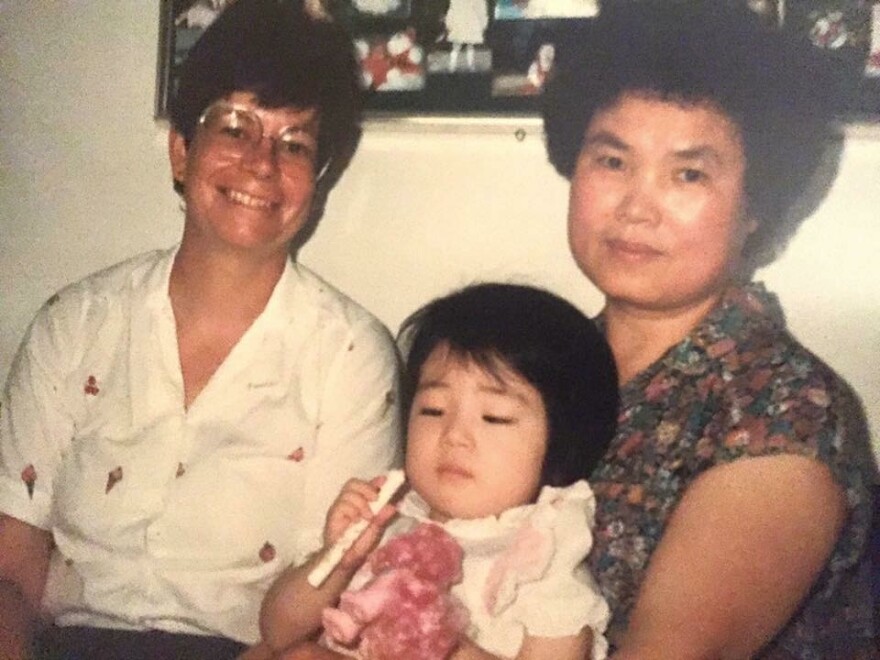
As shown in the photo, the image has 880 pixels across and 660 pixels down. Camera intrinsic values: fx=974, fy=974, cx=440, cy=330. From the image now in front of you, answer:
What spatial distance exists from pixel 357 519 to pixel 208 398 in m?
0.23

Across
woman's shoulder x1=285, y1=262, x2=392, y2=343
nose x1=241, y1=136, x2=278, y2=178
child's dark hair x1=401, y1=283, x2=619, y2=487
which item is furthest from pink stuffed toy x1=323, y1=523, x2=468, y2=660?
nose x1=241, y1=136, x2=278, y2=178

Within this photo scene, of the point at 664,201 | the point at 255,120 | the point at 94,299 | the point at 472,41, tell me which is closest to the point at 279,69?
the point at 255,120

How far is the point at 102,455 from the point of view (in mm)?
933

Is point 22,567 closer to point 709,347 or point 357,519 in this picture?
point 357,519

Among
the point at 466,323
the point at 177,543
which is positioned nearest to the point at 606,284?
the point at 466,323

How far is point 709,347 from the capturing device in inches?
32.0

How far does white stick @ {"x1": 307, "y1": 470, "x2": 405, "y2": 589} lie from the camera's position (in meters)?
0.76

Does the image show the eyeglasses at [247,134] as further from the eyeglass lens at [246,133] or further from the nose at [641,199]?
the nose at [641,199]

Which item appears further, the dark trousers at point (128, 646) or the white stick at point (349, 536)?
the dark trousers at point (128, 646)

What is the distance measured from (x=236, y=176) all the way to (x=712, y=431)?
19.7 inches

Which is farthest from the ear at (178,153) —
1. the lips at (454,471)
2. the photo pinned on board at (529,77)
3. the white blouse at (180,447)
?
the lips at (454,471)

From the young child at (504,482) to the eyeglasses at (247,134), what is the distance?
0.25 metres

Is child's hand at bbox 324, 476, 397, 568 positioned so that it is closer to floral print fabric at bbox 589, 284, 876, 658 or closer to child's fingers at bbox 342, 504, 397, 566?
child's fingers at bbox 342, 504, 397, 566

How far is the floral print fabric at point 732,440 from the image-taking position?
2.41 ft
